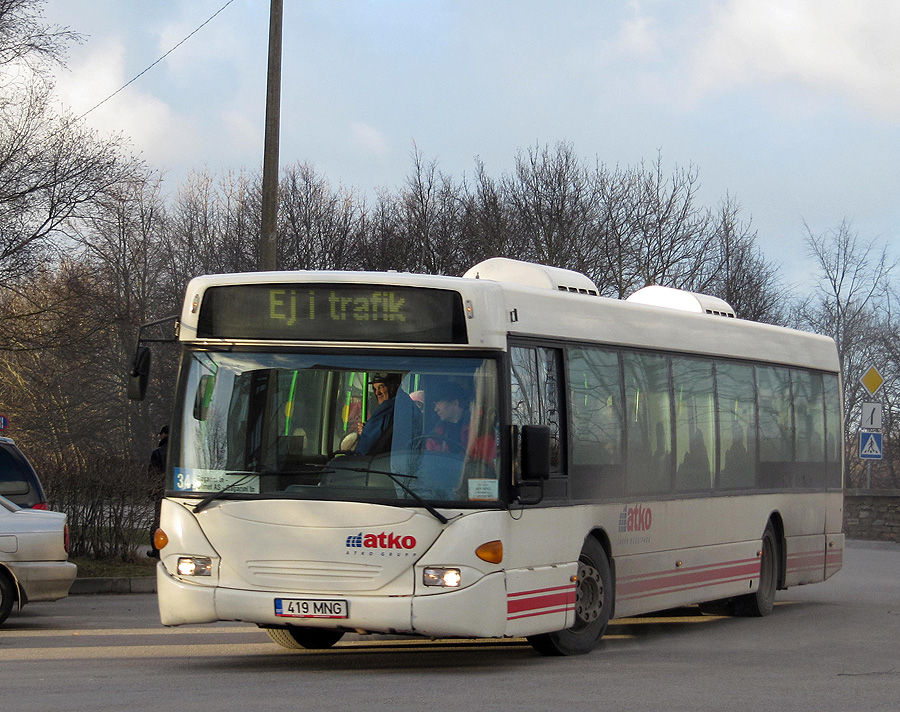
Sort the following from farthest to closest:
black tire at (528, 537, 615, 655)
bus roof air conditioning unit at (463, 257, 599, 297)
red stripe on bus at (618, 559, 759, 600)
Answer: red stripe on bus at (618, 559, 759, 600) < bus roof air conditioning unit at (463, 257, 599, 297) < black tire at (528, 537, 615, 655)

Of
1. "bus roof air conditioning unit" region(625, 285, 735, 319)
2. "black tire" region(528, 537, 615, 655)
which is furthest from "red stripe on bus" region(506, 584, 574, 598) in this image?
"bus roof air conditioning unit" region(625, 285, 735, 319)

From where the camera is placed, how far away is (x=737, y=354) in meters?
14.0

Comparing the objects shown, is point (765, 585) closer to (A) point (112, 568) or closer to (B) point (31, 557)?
(B) point (31, 557)

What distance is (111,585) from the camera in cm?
1725

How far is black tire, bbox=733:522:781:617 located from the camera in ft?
47.1

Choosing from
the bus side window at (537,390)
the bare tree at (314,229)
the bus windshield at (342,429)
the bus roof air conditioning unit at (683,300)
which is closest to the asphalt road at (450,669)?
the bus windshield at (342,429)

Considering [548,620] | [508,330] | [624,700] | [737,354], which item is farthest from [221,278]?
[737,354]

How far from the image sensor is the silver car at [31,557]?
42.2 ft

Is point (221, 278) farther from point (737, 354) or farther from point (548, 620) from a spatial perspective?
point (737, 354)

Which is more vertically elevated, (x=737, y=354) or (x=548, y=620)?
(x=737, y=354)

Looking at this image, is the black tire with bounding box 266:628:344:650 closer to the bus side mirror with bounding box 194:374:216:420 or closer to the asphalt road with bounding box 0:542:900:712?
the asphalt road with bounding box 0:542:900:712

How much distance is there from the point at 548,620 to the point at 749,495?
15.0 ft

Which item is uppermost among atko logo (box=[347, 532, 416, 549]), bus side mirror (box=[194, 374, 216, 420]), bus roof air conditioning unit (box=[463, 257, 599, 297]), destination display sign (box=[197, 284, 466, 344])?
bus roof air conditioning unit (box=[463, 257, 599, 297])

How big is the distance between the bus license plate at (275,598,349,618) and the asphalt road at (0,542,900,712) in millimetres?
409
